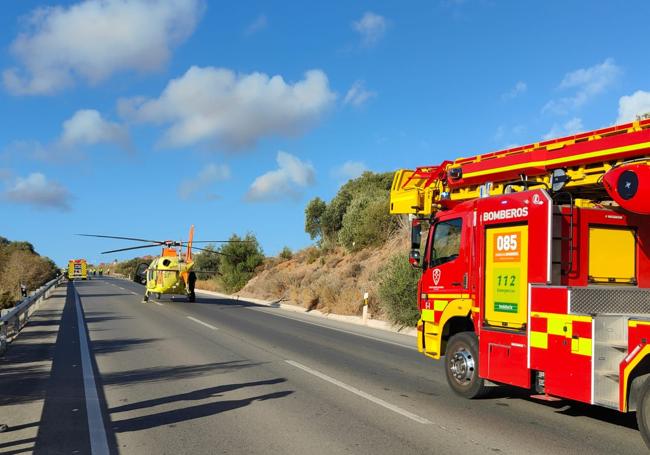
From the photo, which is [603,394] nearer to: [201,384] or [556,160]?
[556,160]

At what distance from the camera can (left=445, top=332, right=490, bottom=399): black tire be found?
8.27 m

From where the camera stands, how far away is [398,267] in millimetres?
20203

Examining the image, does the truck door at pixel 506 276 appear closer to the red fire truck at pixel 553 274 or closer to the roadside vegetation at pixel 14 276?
the red fire truck at pixel 553 274

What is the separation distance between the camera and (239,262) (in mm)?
47656

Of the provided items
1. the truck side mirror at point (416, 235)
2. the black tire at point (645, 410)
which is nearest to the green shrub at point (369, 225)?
the truck side mirror at point (416, 235)

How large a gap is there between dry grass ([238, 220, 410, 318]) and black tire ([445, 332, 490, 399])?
1449 centimetres

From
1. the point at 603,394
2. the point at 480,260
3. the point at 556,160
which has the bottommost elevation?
the point at 603,394

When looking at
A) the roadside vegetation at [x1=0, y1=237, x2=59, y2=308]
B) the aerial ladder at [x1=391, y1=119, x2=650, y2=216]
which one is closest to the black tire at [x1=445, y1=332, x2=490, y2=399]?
the aerial ladder at [x1=391, y1=119, x2=650, y2=216]

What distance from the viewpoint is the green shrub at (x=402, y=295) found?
18891 millimetres

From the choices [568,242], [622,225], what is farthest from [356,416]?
[622,225]

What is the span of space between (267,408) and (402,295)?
1199 centimetres

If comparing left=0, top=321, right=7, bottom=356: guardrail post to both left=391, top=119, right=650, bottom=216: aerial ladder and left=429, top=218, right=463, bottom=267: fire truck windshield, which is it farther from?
left=429, top=218, right=463, bottom=267: fire truck windshield

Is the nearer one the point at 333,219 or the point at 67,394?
the point at 67,394

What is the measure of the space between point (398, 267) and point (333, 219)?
33.3 m
